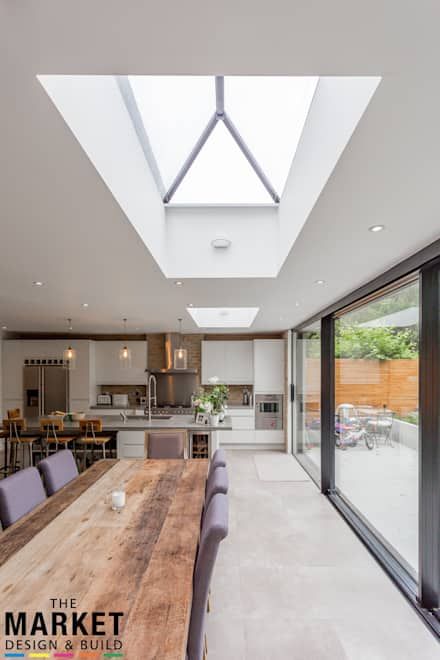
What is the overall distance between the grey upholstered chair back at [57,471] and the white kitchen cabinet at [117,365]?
437cm

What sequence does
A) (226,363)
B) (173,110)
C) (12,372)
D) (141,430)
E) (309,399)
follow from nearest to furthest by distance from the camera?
(173,110), (141,430), (309,399), (12,372), (226,363)

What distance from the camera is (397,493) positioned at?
10.6ft

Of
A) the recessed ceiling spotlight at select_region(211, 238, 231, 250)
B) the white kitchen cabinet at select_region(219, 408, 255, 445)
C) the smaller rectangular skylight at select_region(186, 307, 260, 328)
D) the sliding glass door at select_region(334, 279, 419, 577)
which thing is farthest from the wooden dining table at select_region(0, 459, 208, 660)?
the white kitchen cabinet at select_region(219, 408, 255, 445)

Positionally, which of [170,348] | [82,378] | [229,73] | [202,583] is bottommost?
[202,583]

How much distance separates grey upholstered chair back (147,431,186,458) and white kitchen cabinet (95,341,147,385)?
3455mm

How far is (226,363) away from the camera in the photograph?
7.95 m

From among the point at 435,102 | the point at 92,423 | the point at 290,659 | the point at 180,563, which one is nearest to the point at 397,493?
the point at 290,659

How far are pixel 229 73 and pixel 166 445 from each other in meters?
3.99

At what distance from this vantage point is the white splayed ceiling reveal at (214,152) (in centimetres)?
148

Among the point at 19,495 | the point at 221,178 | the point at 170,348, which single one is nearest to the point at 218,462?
the point at 19,495

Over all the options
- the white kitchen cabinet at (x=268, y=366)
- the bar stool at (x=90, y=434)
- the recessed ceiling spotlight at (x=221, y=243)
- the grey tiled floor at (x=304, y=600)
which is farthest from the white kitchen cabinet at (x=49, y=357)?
the recessed ceiling spotlight at (x=221, y=243)

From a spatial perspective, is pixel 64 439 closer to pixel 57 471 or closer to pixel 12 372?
pixel 57 471

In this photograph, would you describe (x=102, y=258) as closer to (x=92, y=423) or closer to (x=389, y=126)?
(x=389, y=126)

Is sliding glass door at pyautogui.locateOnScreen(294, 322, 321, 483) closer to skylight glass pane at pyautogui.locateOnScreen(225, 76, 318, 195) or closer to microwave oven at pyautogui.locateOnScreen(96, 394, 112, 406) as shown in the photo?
skylight glass pane at pyautogui.locateOnScreen(225, 76, 318, 195)
